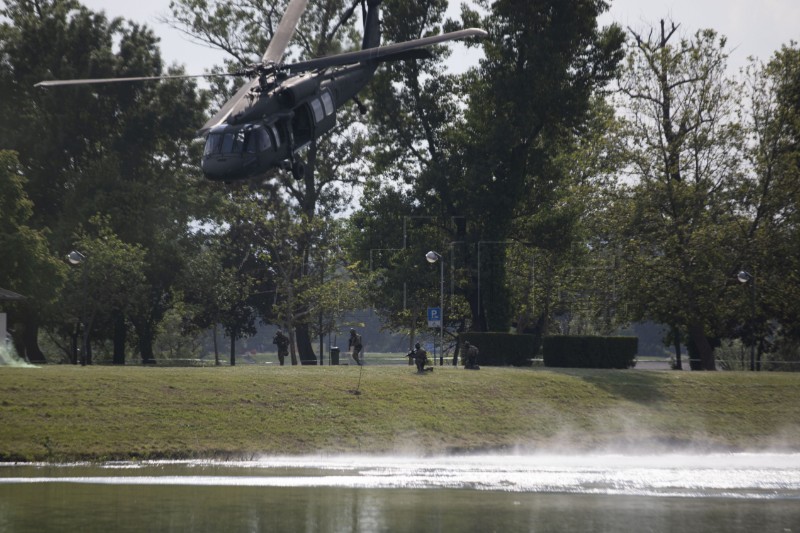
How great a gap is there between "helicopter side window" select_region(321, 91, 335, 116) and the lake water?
13.3m

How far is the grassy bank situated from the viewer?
114 feet

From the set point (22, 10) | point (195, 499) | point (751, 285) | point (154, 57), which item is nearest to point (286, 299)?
point (154, 57)

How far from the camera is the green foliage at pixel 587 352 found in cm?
5559

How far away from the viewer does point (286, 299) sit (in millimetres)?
78625

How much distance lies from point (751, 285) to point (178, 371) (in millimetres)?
33781

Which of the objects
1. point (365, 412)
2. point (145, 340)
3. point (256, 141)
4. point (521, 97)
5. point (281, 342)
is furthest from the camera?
point (145, 340)

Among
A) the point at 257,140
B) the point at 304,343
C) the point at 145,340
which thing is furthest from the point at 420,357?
the point at 145,340

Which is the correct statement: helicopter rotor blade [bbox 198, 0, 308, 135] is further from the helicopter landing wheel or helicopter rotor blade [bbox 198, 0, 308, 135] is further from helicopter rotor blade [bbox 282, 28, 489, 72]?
the helicopter landing wheel

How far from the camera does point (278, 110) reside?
38.8 m

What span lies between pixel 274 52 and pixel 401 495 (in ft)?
62.7

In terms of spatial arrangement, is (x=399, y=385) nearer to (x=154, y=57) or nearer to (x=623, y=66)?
(x=623, y=66)

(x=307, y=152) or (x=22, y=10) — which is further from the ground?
(x=22, y=10)

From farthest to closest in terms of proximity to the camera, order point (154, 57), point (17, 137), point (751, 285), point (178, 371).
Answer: point (154, 57)
point (17, 137)
point (751, 285)
point (178, 371)

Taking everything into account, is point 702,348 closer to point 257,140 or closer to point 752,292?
point 752,292
